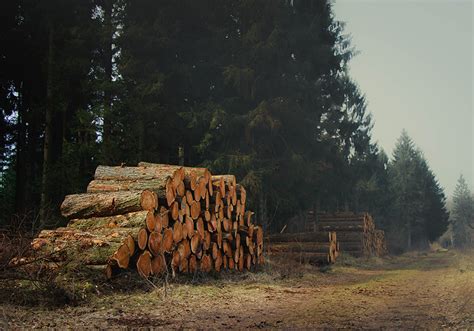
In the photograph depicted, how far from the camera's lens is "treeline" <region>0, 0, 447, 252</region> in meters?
17.8

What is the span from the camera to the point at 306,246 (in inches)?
687

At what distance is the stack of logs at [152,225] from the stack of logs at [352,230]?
13929mm

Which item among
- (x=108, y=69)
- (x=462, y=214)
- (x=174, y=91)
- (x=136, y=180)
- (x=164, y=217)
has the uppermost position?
(x=108, y=69)

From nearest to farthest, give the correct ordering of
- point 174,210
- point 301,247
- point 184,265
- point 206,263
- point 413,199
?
1. point 174,210
2. point 184,265
3. point 206,263
4. point 301,247
5. point 413,199

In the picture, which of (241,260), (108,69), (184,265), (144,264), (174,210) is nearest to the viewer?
(144,264)

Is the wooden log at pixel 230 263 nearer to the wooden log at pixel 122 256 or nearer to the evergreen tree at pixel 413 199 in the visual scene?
the wooden log at pixel 122 256

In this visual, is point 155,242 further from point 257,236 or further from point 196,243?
point 257,236

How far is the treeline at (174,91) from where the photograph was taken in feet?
58.3

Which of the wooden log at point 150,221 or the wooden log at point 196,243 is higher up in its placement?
the wooden log at point 150,221

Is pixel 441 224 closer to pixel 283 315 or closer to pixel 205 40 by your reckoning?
pixel 205 40

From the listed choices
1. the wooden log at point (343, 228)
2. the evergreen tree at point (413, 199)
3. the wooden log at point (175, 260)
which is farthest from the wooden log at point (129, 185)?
the evergreen tree at point (413, 199)

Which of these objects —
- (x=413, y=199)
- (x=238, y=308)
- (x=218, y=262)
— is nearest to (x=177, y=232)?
(x=218, y=262)

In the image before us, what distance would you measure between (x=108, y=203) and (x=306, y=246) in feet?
32.9

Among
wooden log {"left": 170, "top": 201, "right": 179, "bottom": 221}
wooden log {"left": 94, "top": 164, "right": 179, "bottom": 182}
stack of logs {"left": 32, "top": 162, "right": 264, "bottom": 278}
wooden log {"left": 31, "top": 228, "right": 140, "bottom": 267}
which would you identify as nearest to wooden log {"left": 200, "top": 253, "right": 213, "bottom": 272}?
stack of logs {"left": 32, "top": 162, "right": 264, "bottom": 278}
